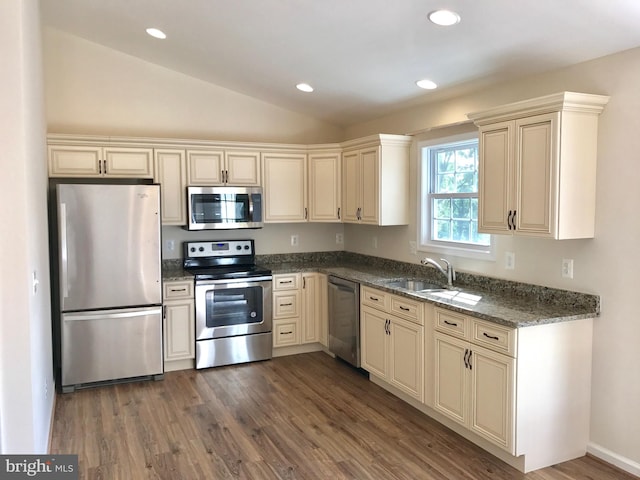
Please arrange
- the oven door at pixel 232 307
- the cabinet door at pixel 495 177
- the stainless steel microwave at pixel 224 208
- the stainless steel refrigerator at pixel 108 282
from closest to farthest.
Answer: the cabinet door at pixel 495 177, the stainless steel refrigerator at pixel 108 282, the oven door at pixel 232 307, the stainless steel microwave at pixel 224 208

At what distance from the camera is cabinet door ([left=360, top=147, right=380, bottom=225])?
4746 millimetres

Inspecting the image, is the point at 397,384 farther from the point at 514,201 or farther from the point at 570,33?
the point at 570,33

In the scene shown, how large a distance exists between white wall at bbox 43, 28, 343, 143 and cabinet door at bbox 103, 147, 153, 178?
40 centimetres

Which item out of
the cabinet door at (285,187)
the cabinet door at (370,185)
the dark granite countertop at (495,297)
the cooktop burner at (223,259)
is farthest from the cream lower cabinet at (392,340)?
the cabinet door at (285,187)

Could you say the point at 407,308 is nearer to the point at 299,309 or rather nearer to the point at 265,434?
the point at 265,434

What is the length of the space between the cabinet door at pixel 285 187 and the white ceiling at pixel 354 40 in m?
0.63

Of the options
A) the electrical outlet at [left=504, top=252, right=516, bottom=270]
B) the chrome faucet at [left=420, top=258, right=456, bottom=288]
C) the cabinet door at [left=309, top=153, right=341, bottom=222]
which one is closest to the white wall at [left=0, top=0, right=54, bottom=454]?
the chrome faucet at [left=420, top=258, right=456, bottom=288]

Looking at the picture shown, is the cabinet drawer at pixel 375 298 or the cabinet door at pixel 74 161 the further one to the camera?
the cabinet door at pixel 74 161

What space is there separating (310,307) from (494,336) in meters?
2.55

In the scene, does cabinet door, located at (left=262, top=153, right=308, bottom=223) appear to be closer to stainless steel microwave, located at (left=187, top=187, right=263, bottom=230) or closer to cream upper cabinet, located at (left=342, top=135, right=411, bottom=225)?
stainless steel microwave, located at (left=187, top=187, right=263, bottom=230)

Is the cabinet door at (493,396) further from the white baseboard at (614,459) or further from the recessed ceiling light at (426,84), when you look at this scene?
the recessed ceiling light at (426,84)

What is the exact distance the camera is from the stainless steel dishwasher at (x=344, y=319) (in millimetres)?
4617

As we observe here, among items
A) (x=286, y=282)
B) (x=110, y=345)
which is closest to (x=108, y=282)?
(x=110, y=345)

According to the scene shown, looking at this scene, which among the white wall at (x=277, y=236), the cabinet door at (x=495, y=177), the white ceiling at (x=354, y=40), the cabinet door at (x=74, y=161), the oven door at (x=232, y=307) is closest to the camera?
the white ceiling at (x=354, y=40)
